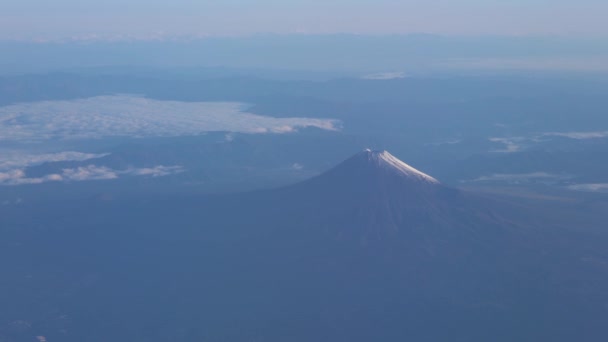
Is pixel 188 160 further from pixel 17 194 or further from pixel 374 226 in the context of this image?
pixel 374 226

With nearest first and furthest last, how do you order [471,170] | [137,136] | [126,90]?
[471,170] < [137,136] < [126,90]

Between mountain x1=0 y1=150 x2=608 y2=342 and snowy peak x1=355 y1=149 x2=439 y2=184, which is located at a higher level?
snowy peak x1=355 y1=149 x2=439 y2=184

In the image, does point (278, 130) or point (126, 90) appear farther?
point (126, 90)

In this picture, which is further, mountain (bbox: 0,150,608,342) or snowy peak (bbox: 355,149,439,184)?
snowy peak (bbox: 355,149,439,184)

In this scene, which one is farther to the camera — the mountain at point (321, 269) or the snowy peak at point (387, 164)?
the snowy peak at point (387, 164)

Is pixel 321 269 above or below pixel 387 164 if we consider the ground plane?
below

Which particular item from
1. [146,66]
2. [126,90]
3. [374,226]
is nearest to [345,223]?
[374,226]

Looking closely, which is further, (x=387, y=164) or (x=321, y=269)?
A: (x=387, y=164)

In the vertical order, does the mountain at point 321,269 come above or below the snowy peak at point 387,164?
below
